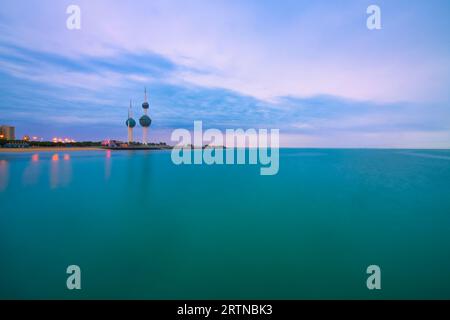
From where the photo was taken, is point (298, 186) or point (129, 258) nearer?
point (129, 258)

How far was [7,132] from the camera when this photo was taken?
120 meters

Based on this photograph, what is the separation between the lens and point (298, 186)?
25594mm

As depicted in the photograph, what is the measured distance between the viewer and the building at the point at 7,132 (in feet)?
382

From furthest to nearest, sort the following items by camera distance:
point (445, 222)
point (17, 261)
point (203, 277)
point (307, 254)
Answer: point (445, 222), point (307, 254), point (17, 261), point (203, 277)

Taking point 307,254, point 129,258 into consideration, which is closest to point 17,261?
point 129,258

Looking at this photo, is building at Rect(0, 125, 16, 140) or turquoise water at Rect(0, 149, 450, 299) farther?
building at Rect(0, 125, 16, 140)

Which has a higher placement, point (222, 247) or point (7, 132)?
point (7, 132)

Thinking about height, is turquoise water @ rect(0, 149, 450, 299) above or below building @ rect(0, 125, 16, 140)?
below

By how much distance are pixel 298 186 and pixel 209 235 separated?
1670cm

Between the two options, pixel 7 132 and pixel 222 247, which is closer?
pixel 222 247

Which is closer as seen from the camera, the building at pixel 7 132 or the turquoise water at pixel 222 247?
the turquoise water at pixel 222 247

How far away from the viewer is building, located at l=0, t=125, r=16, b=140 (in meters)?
116

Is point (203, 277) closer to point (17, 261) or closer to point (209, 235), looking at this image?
point (209, 235)

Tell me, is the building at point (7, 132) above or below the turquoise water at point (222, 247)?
above
